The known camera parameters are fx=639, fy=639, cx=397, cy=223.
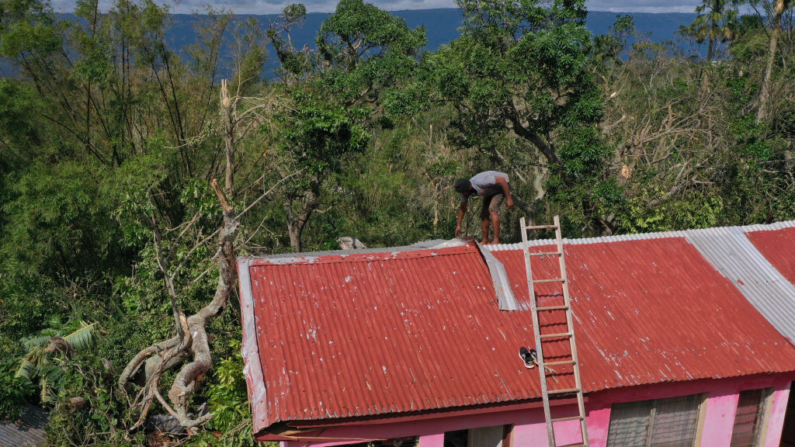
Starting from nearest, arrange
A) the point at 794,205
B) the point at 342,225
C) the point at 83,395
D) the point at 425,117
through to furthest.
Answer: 1. the point at 83,395
2. the point at 794,205
3. the point at 342,225
4. the point at 425,117

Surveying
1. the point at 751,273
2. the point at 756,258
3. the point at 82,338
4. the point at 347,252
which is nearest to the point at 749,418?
the point at 751,273

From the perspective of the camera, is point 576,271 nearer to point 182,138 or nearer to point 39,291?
point 182,138

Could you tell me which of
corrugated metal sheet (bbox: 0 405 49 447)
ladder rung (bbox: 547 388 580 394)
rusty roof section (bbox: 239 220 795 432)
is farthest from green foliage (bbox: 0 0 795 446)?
ladder rung (bbox: 547 388 580 394)

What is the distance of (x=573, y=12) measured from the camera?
520 inches

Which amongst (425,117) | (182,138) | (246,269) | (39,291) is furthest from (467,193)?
(425,117)

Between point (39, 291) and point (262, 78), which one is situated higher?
point (262, 78)

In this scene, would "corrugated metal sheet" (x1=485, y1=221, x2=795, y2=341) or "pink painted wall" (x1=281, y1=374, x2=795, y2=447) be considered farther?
"corrugated metal sheet" (x1=485, y1=221, x2=795, y2=341)

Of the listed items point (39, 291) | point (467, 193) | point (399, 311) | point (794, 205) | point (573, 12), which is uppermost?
point (573, 12)

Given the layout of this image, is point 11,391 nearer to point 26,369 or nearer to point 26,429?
point 26,369

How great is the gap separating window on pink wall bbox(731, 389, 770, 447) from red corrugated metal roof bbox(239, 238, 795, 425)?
857 millimetres

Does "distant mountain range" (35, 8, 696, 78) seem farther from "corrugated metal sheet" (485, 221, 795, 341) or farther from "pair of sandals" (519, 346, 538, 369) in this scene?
"pair of sandals" (519, 346, 538, 369)

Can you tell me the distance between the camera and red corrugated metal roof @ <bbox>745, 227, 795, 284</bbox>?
10.3 meters

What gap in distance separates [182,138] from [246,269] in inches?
345

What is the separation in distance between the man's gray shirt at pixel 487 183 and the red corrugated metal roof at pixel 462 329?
103 cm
